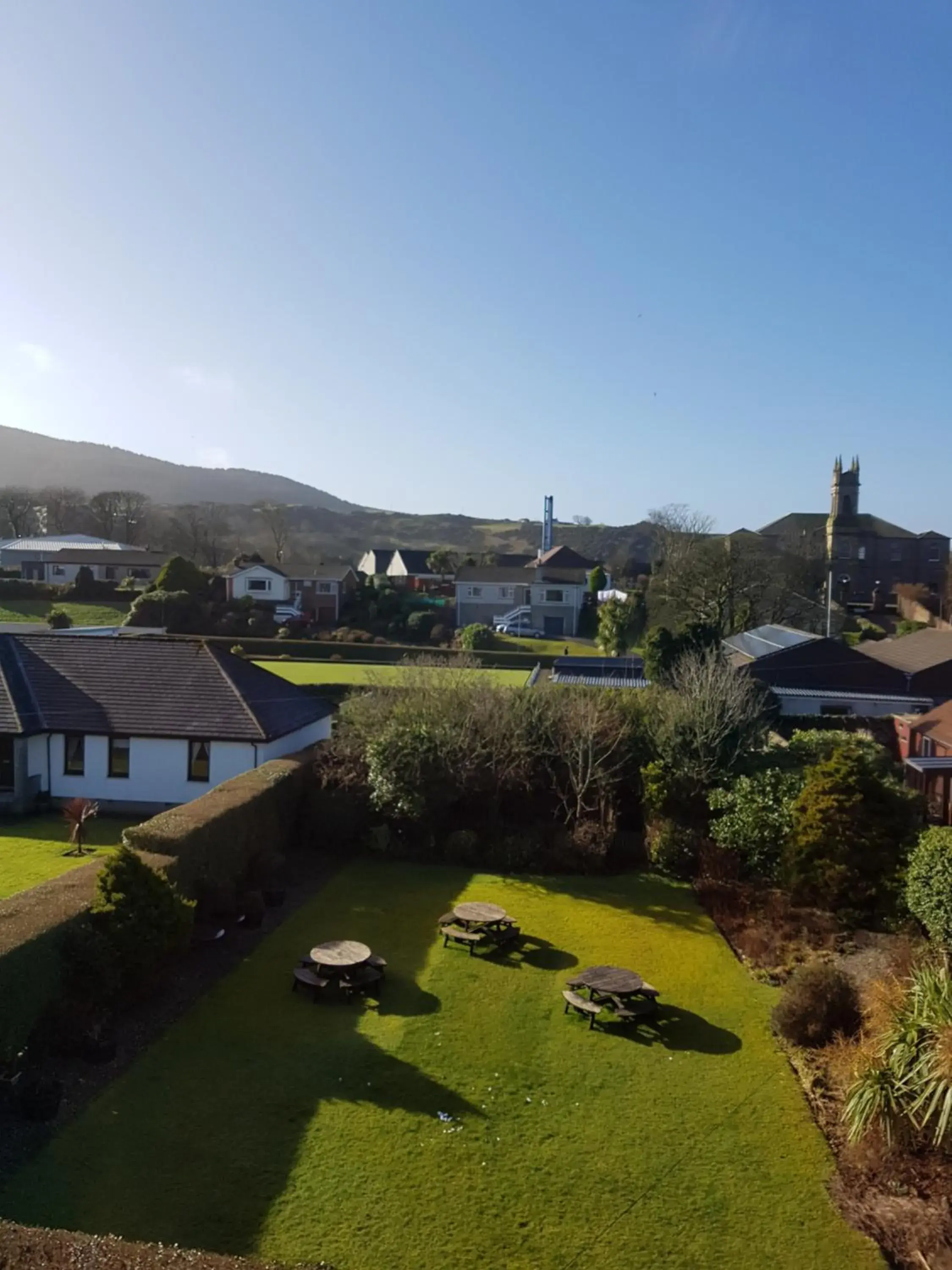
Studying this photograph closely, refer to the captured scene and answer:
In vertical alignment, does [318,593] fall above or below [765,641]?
above

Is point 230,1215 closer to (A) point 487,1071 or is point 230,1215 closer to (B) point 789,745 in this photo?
(A) point 487,1071

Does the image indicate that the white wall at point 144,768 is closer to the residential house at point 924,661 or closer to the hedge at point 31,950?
the hedge at point 31,950

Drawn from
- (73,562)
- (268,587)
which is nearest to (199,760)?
(268,587)

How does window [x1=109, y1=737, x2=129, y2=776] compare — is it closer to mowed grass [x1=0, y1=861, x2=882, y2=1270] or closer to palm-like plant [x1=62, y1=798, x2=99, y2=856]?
palm-like plant [x1=62, y1=798, x2=99, y2=856]

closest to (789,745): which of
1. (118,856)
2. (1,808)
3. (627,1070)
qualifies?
(627,1070)

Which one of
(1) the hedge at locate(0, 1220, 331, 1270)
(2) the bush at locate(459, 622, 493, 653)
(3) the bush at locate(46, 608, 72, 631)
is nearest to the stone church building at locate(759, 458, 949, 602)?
(2) the bush at locate(459, 622, 493, 653)

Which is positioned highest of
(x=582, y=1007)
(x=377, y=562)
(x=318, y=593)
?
(x=377, y=562)

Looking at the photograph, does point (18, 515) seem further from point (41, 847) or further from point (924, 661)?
point (924, 661)
